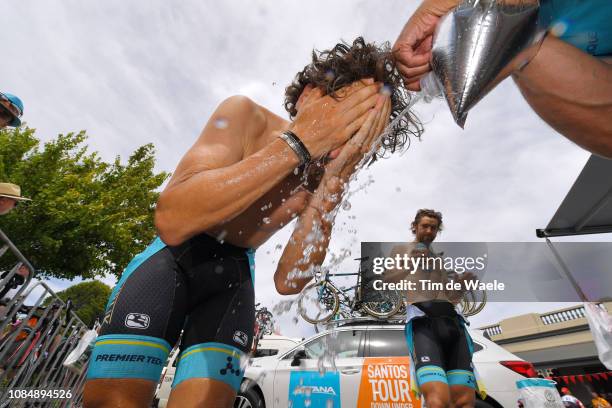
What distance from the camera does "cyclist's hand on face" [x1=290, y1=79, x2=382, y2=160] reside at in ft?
5.13

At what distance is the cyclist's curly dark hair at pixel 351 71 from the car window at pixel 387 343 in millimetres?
4258

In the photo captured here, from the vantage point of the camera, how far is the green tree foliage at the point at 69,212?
1161 cm

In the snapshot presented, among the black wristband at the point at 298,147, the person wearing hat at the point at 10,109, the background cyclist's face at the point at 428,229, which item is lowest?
the black wristband at the point at 298,147

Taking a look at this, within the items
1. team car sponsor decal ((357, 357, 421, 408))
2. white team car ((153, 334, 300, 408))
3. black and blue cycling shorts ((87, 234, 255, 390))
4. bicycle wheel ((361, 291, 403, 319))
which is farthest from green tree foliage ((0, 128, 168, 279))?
black and blue cycling shorts ((87, 234, 255, 390))

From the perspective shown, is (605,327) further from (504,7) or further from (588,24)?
(504,7)

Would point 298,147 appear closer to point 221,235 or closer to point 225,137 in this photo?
point 225,137

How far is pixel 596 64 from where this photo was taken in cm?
117

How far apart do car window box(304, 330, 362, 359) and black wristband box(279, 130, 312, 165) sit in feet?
16.3

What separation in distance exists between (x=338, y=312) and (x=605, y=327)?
7282mm

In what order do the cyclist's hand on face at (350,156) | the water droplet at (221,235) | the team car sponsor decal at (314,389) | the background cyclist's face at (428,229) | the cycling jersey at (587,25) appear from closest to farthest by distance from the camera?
the cycling jersey at (587,25) < the cyclist's hand on face at (350,156) < the water droplet at (221,235) < the background cyclist's face at (428,229) < the team car sponsor decal at (314,389)

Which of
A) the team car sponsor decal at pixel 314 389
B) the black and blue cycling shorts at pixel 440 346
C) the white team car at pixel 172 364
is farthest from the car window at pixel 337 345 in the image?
the black and blue cycling shorts at pixel 440 346

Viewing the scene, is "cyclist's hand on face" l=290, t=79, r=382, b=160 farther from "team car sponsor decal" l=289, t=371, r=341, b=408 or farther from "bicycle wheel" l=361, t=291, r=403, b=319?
"bicycle wheel" l=361, t=291, r=403, b=319

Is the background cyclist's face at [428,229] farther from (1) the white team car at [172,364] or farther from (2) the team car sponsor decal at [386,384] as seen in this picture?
(1) the white team car at [172,364]

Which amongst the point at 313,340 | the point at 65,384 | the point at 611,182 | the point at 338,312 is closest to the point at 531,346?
the point at 338,312
